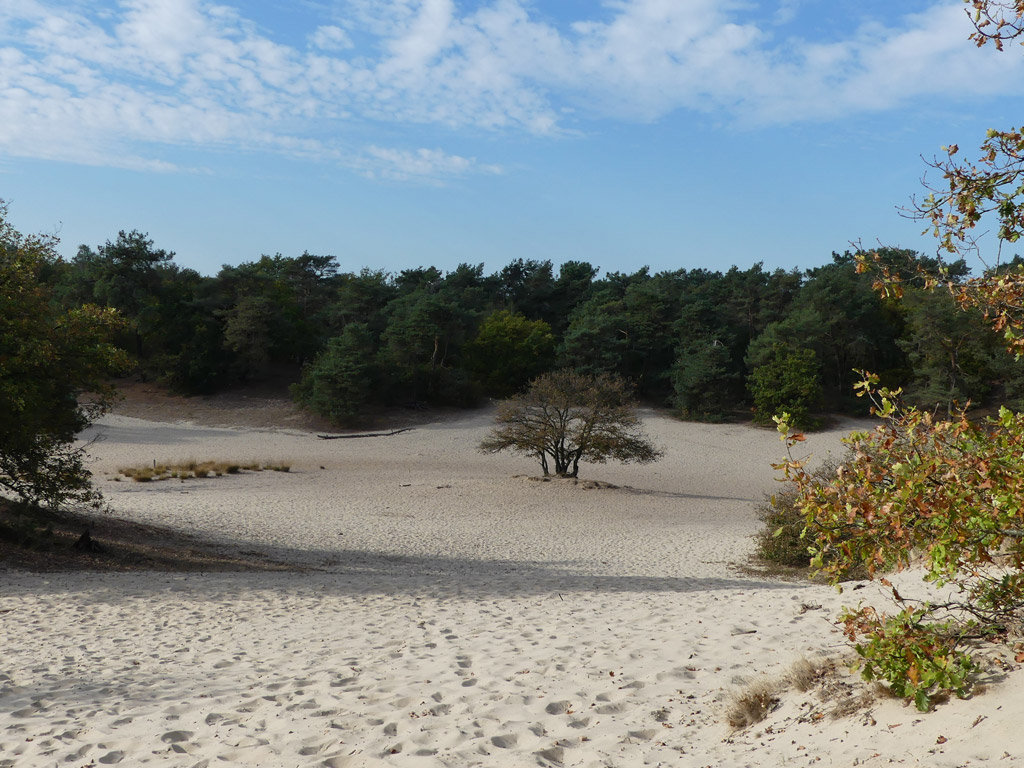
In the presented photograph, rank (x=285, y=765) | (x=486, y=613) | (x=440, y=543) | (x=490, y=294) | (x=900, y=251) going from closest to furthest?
(x=900, y=251)
(x=285, y=765)
(x=486, y=613)
(x=440, y=543)
(x=490, y=294)

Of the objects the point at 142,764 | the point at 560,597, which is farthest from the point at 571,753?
the point at 560,597

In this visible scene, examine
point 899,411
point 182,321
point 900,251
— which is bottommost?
point 899,411

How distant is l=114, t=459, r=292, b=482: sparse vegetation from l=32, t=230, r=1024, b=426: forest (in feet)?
39.4

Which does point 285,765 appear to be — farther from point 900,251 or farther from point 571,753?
point 900,251

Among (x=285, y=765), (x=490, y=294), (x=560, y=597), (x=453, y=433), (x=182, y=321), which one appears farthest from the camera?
(x=490, y=294)

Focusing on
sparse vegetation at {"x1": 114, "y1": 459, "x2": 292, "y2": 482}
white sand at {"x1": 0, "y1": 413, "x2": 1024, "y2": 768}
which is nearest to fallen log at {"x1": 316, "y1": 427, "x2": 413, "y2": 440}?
sparse vegetation at {"x1": 114, "y1": 459, "x2": 292, "y2": 482}

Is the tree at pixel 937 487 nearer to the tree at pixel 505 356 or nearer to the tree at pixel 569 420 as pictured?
the tree at pixel 569 420

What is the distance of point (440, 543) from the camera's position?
17891 mm

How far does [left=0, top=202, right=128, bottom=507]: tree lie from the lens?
1163 cm

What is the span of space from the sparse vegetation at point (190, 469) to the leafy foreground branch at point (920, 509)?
86.7 feet

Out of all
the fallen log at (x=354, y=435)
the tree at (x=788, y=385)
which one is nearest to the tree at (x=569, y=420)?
the fallen log at (x=354, y=435)

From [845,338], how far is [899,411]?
49.7 m

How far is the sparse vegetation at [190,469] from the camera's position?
27.3 m

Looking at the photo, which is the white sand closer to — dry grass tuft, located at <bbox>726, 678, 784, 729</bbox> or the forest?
dry grass tuft, located at <bbox>726, 678, 784, 729</bbox>
